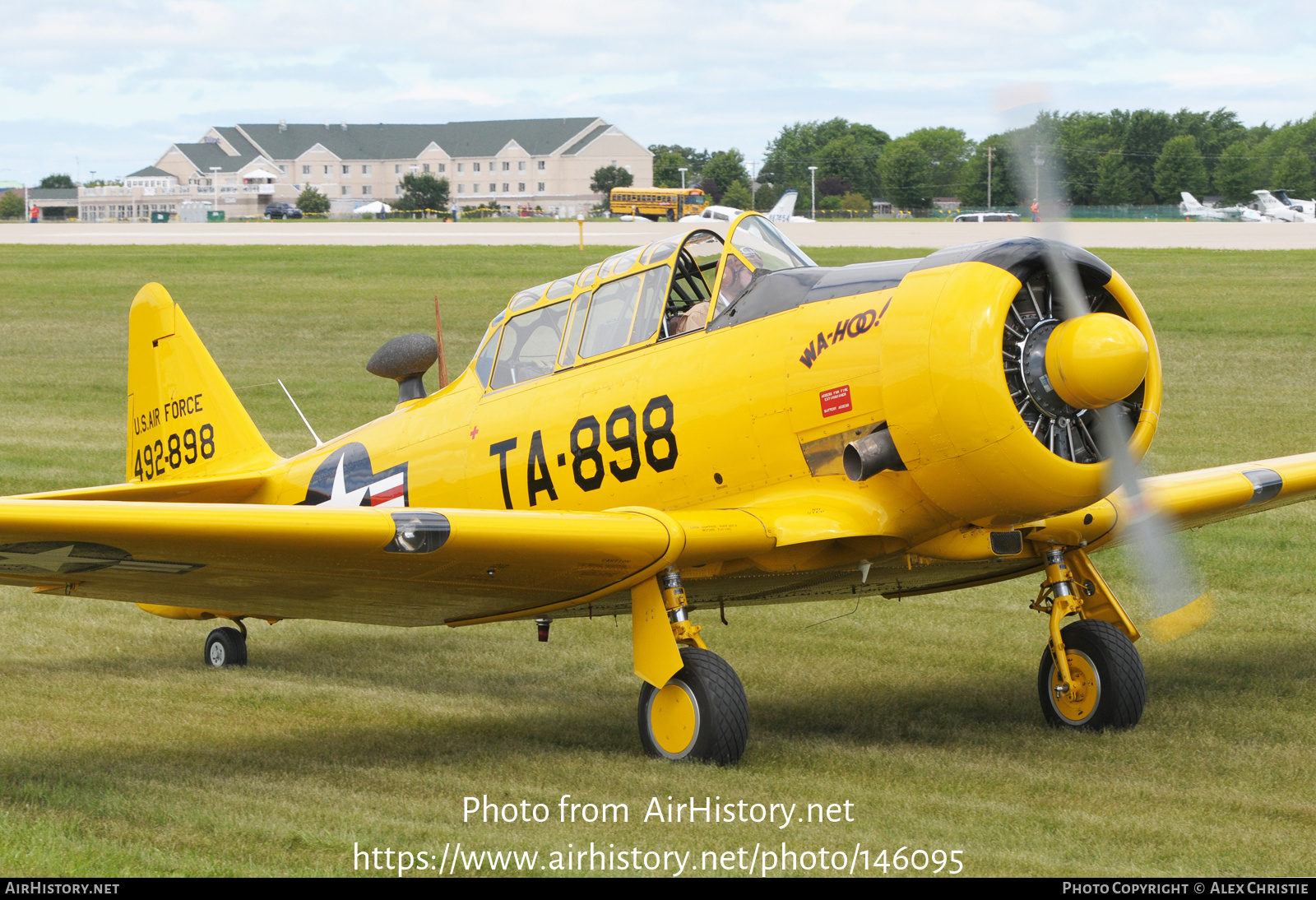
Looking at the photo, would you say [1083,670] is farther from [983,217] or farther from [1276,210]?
[1276,210]

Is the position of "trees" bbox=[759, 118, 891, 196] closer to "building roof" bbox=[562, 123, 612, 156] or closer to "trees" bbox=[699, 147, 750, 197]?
"trees" bbox=[699, 147, 750, 197]

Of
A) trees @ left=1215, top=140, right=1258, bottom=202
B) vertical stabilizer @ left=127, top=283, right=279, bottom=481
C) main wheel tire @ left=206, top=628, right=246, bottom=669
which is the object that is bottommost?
main wheel tire @ left=206, top=628, right=246, bottom=669

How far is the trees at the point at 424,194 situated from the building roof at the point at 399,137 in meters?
28.5

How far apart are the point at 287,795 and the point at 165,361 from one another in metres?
5.01

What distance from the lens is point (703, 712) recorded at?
691 cm

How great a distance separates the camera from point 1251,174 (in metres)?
95.1

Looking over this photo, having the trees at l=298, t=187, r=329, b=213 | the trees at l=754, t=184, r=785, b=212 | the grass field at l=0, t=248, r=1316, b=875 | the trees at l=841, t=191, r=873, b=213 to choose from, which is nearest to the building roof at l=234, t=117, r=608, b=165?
the trees at l=298, t=187, r=329, b=213

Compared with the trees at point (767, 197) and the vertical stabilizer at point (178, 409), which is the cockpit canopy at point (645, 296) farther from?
the trees at point (767, 197)

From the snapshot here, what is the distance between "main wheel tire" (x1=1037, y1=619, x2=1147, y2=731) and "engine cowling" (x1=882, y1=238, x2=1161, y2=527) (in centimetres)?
115

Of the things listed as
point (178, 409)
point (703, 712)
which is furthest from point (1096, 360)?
point (178, 409)

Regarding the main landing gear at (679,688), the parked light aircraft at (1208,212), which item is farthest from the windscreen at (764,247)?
the parked light aircraft at (1208,212)

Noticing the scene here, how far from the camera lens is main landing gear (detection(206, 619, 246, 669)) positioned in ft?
33.1

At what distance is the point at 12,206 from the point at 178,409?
499ft

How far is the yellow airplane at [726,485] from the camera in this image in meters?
6.39
